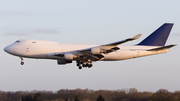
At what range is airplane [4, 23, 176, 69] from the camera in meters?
49.1

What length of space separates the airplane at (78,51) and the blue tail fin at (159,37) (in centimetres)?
128

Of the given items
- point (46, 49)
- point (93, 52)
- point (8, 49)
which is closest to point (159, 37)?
point (93, 52)

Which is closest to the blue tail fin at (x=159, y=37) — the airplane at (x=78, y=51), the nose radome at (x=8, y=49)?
the airplane at (x=78, y=51)

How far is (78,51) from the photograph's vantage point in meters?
49.8

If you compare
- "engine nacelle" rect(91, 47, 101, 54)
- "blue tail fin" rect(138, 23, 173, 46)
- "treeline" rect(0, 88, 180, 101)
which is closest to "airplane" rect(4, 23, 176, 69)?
"engine nacelle" rect(91, 47, 101, 54)

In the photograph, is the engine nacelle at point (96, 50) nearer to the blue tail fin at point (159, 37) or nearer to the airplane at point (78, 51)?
the airplane at point (78, 51)

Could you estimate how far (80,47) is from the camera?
5125 centimetres

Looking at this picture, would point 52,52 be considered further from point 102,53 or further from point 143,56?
point 143,56

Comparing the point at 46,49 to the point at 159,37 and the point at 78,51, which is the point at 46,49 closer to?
the point at 78,51

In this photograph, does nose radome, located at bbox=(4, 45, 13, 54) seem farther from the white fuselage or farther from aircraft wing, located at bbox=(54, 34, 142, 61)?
aircraft wing, located at bbox=(54, 34, 142, 61)

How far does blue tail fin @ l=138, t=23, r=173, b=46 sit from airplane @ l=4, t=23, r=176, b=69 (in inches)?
50.2

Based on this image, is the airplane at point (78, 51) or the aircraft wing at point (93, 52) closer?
the aircraft wing at point (93, 52)

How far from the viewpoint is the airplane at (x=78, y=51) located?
4906 centimetres

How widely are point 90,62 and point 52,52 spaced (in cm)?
726
